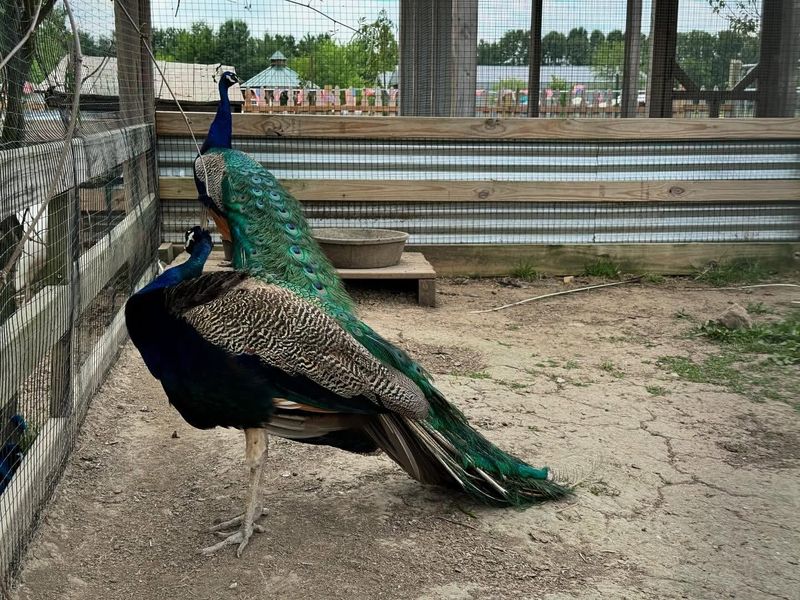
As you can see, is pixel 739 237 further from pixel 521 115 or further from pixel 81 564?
pixel 81 564

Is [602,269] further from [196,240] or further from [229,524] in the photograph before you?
[229,524]

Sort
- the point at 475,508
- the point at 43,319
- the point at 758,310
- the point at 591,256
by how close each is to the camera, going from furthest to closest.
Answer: the point at 591,256, the point at 758,310, the point at 475,508, the point at 43,319

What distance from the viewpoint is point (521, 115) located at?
26.5ft

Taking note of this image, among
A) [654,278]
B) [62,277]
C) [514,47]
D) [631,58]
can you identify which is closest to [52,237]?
[62,277]

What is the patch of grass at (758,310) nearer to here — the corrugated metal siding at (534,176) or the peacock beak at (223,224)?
the corrugated metal siding at (534,176)

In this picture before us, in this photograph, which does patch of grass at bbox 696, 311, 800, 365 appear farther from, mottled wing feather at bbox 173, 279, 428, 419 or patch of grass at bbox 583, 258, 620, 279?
mottled wing feather at bbox 173, 279, 428, 419

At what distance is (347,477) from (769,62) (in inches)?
255

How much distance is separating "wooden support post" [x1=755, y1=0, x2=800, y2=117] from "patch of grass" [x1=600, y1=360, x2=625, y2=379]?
4.12 m

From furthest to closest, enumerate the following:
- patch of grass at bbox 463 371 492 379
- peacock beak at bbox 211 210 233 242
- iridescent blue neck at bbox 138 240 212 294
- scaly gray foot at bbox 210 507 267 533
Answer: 1. peacock beak at bbox 211 210 233 242
2. patch of grass at bbox 463 371 492 379
3. scaly gray foot at bbox 210 507 267 533
4. iridescent blue neck at bbox 138 240 212 294

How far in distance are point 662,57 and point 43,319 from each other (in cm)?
744

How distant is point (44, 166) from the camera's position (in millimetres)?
2836

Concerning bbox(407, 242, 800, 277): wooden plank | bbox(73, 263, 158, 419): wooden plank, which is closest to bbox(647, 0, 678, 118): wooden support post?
bbox(407, 242, 800, 277): wooden plank

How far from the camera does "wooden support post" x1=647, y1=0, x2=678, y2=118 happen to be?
8477 mm

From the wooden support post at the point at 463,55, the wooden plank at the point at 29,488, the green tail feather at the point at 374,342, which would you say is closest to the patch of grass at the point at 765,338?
the green tail feather at the point at 374,342
